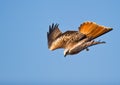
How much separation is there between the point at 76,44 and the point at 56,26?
82 cm

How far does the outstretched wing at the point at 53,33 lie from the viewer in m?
3.10

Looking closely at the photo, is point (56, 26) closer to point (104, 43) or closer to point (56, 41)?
point (56, 41)

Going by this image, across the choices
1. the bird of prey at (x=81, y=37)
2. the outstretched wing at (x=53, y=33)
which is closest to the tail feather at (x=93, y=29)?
the bird of prey at (x=81, y=37)

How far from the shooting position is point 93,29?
2480mm

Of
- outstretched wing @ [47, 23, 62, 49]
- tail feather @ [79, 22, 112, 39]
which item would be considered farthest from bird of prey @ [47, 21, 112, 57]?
outstretched wing @ [47, 23, 62, 49]

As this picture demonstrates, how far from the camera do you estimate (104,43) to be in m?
2.47

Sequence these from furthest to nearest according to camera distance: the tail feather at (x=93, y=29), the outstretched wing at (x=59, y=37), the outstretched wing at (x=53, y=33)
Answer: the outstretched wing at (x=53, y=33), the outstretched wing at (x=59, y=37), the tail feather at (x=93, y=29)

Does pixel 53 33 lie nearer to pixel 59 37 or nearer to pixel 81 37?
pixel 59 37

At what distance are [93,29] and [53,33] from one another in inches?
33.6

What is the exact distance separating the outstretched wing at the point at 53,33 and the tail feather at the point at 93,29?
50 cm

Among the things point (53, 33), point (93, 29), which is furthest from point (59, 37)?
point (93, 29)

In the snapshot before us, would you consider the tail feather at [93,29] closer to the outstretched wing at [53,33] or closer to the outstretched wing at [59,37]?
the outstretched wing at [59,37]

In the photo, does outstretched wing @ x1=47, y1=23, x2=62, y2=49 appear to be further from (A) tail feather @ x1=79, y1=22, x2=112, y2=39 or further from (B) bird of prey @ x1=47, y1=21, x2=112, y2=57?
(A) tail feather @ x1=79, y1=22, x2=112, y2=39

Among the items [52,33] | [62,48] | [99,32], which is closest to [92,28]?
[99,32]
